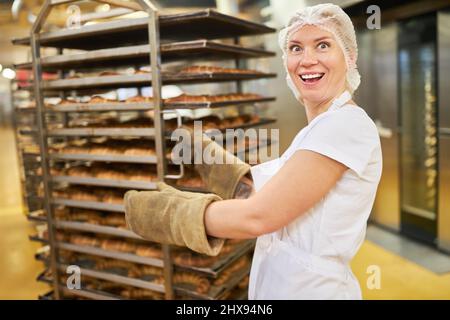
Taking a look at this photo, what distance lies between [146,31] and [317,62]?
153 centimetres

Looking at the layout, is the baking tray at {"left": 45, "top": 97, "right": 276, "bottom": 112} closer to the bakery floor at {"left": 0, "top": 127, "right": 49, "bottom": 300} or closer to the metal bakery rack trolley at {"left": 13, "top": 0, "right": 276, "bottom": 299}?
the metal bakery rack trolley at {"left": 13, "top": 0, "right": 276, "bottom": 299}

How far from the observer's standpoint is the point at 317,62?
0.97 metres

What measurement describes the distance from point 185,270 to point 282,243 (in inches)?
51.0

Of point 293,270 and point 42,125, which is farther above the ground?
point 42,125

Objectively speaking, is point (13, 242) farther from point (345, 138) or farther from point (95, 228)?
point (345, 138)

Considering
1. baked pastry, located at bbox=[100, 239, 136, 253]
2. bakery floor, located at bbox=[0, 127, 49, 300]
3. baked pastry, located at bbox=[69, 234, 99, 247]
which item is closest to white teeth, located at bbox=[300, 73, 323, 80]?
baked pastry, located at bbox=[100, 239, 136, 253]

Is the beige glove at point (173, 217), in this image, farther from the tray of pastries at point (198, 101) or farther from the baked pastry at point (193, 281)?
the baked pastry at point (193, 281)

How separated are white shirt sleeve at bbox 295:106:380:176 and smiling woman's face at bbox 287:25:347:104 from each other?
0.26 feet

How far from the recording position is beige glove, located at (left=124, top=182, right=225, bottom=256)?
930 millimetres

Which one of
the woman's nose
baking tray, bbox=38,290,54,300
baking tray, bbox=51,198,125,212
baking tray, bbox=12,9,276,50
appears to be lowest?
baking tray, bbox=38,290,54,300

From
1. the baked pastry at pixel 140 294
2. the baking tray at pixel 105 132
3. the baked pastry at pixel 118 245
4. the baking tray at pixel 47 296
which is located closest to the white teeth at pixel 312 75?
the baking tray at pixel 105 132

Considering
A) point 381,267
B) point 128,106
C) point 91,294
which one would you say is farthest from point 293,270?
point 381,267

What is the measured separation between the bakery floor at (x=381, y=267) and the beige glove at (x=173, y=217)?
2.05 m
